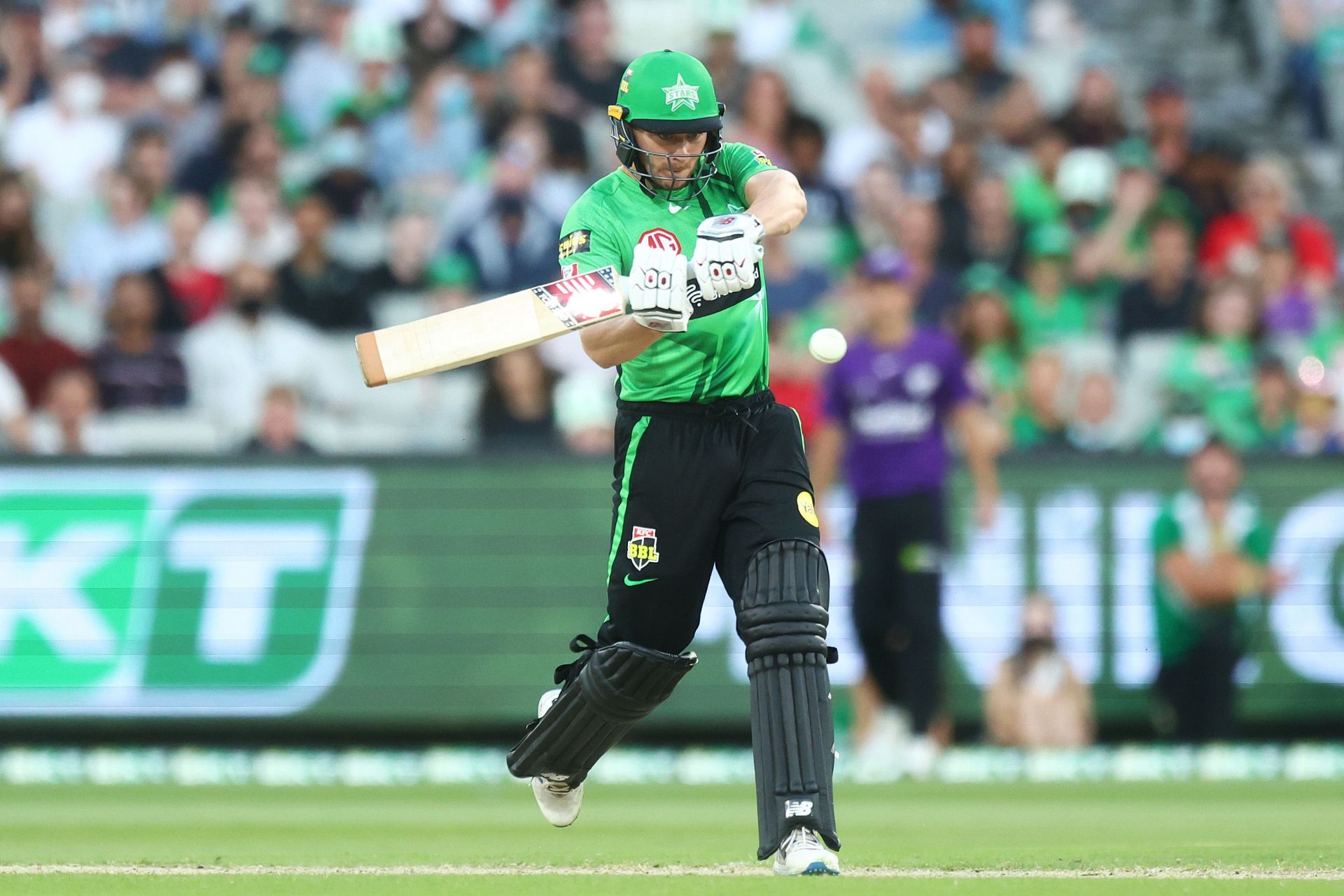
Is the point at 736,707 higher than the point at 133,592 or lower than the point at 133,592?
lower

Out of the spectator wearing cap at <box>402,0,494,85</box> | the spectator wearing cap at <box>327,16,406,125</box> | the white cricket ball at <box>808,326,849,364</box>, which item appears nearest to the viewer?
the white cricket ball at <box>808,326,849,364</box>

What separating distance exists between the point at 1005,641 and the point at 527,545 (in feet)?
7.71

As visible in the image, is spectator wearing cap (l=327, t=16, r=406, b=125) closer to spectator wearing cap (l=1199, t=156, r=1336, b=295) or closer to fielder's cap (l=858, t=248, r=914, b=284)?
fielder's cap (l=858, t=248, r=914, b=284)

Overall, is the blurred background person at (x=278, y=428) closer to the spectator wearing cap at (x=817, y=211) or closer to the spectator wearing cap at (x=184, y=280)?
the spectator wearing cap at (x=184, y=280)

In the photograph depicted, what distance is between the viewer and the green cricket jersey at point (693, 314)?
5723 mm

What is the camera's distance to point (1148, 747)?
10.4 m

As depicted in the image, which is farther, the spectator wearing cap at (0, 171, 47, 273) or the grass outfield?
the spectator wearing cap at (0, 171, 47, 273)

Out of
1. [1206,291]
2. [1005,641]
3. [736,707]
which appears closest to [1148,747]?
[1005,641]

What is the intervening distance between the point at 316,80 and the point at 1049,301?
4955 mm

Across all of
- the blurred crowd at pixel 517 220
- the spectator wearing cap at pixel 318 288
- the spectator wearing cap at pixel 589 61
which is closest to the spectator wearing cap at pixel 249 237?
the blurred crowd at pixel 517 220

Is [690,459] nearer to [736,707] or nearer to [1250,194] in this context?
[736,707]

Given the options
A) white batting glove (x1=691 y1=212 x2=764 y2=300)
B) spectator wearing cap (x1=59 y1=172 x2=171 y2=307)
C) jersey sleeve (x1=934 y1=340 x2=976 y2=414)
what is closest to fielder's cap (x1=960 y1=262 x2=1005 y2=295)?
jersey sleeve (x1=934 y1=340 x2=976 y2=414)

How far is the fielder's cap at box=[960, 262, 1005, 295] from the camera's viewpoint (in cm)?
1209

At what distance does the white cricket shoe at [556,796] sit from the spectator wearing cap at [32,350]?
5902 millimetres
